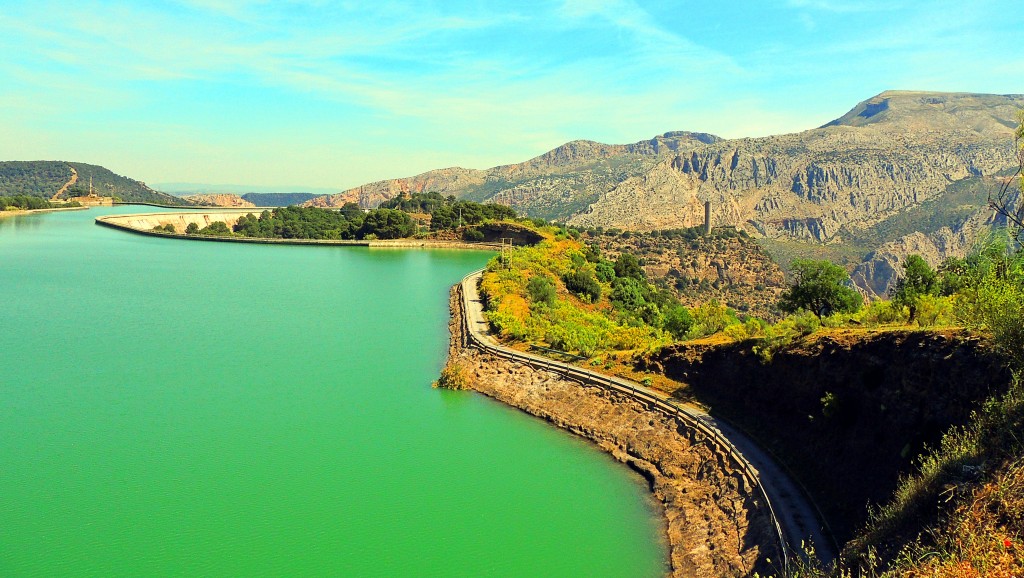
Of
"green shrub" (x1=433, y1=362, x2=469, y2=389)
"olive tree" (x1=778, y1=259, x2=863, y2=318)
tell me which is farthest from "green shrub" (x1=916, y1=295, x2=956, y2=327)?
"green shrub" (x1=433, y1=362, x2=469, y2=389)

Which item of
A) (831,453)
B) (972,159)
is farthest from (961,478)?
(972,159)

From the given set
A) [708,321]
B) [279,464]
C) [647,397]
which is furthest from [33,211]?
[647,397]

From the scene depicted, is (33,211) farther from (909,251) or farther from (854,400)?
(909,251)

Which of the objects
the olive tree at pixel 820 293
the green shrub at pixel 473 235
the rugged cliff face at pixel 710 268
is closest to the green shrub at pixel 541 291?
the olive tree at pixel 820 293

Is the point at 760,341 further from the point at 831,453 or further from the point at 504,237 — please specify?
the point at 504,237

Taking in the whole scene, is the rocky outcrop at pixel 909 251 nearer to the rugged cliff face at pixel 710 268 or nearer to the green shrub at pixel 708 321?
the rugged cliff face at pixel 710 268

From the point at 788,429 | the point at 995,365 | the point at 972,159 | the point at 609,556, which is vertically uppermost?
the point at 972,159

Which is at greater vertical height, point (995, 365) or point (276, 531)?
point (995, 365)
